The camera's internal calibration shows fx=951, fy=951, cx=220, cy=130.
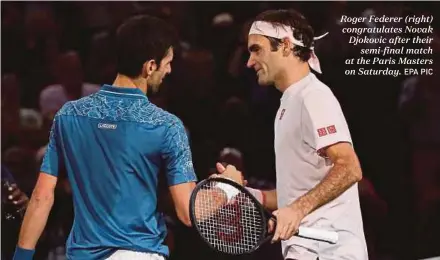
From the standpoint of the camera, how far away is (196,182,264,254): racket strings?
2.36m

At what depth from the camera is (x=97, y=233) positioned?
2385 millimetres

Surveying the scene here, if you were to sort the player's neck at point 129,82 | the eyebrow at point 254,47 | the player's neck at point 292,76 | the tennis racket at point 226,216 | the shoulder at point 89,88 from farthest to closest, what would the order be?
the shoulder at point 89,88, the eyebrow at point 254,47, the player's neck at point 292,76, the player's neck at point 129,82, the tennis racket at point 226,216

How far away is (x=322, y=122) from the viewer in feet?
8.32

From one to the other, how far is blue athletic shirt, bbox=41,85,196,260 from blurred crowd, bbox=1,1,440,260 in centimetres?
132

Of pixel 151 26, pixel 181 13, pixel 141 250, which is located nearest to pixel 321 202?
pixel 141 250

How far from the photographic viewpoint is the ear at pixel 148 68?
8.11 feet

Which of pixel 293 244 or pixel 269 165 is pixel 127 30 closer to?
pixel 293 244

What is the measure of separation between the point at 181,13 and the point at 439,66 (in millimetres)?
1091

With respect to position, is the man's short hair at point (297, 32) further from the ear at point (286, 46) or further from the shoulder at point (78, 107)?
the shoulder at point (78, 107)

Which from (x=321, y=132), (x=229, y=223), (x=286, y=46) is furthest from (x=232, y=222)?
(x=286, y=46)

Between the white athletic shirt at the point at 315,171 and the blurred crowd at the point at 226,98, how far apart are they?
3.67ft

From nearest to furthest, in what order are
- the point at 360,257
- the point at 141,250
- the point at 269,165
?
the point at 141,250, the point at 360,257, the point at 269,165

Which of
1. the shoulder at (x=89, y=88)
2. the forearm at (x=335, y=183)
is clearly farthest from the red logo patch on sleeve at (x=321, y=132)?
the shoulder at (x=89, y=88)

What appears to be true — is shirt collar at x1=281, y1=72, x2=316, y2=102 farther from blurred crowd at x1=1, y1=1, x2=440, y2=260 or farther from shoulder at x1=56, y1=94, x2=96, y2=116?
blurred crowd at x1=1, y1=1, x2=440, y2=260
